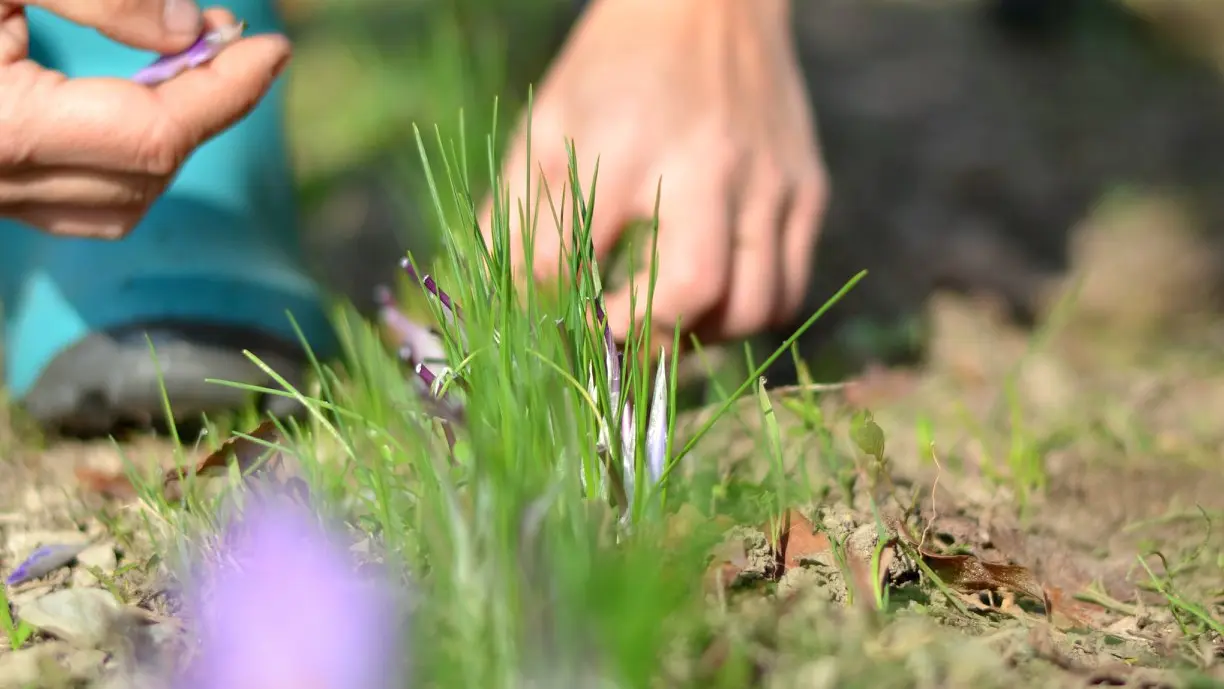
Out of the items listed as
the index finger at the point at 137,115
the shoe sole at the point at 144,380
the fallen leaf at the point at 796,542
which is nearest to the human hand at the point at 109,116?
the index finger at the point at 137,115

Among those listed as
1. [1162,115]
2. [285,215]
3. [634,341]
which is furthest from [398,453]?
[1162,115]

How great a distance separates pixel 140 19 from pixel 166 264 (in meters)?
0.51

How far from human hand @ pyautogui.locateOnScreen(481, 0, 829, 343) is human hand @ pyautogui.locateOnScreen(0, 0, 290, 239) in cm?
35

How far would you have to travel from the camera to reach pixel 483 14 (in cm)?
Answer: 259

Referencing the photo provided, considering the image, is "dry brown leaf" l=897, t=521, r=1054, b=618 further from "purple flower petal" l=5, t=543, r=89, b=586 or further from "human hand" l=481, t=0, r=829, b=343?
"purple flower petal" l=5, t=543, r=89, b=586

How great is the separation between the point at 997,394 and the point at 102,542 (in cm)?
127

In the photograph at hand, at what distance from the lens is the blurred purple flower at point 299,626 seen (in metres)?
0.72

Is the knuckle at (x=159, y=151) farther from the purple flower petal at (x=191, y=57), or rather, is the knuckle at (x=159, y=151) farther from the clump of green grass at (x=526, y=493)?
the clump of green grass at (x=526, y=493)

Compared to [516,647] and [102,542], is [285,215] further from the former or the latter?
[516,647]

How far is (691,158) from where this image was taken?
1.40 metres

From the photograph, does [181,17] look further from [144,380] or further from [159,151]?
[144,380]

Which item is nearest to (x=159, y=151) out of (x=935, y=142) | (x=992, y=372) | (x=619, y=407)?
(x=619, y=407)

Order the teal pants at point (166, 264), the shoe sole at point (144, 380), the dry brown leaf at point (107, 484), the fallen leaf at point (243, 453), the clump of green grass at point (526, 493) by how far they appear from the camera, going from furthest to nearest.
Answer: the teal pants at point (166, 264) → the shoe sole at point (144, 380) → the dry brown leaf at point (107, 484) → the fallen leaf at point (243, 453) → the clump of green grass at point (526, 493)

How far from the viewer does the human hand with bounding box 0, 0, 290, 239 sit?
1.12 m
